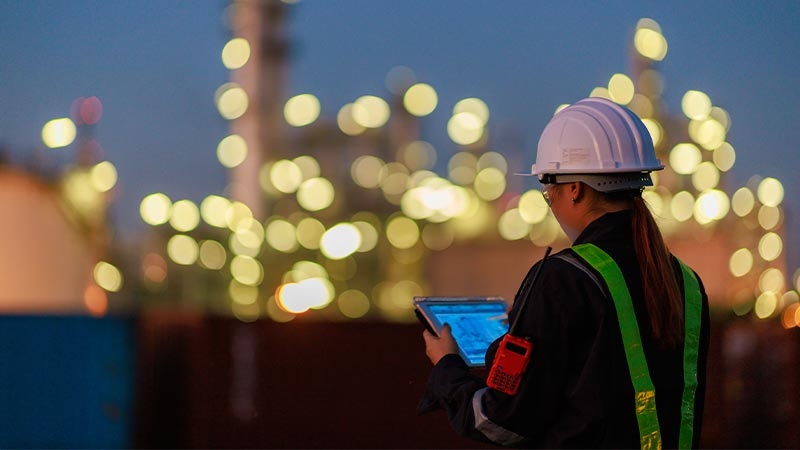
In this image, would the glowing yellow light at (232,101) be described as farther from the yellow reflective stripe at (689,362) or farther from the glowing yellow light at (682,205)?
the yellow reflective stripe at (689,362)

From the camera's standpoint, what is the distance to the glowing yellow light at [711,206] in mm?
25719

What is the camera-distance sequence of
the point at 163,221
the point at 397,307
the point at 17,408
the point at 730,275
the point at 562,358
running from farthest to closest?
the point at 397,307 < the point at 163,221 < the point at 730,275 < the point at 17,408 < the point at 562,358

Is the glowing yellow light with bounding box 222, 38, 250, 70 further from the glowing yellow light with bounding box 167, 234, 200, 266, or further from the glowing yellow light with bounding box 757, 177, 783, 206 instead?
the glowing yellow light with bounding box 757, 177, 783, 206

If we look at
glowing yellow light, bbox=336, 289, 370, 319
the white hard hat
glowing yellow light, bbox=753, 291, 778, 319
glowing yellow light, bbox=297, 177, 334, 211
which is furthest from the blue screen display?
glowing yellow light, bbox=336, 289, 370, 319

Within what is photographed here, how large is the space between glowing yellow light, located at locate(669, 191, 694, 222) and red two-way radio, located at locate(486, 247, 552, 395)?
77.2 feet

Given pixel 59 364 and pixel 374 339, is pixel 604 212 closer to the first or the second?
pixel 374 339

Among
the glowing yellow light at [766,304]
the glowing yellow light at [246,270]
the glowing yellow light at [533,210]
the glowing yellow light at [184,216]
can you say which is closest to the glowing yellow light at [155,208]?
the glowing yellow light at [184,216]

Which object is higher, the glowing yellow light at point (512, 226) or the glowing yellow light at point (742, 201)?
the glowing yellow light at point (742, 201)

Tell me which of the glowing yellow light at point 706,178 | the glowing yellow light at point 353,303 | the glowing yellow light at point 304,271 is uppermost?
the glowing yellow light at point 706,178

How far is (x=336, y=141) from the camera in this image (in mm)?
35406

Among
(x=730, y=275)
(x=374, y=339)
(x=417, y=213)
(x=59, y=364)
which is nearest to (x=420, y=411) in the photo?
(x=374, y=339)

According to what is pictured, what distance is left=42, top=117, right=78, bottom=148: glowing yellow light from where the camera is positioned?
25.7 metres

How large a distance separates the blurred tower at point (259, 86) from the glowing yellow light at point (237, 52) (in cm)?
20

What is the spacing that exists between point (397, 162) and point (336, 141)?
A: 7.62 ft
